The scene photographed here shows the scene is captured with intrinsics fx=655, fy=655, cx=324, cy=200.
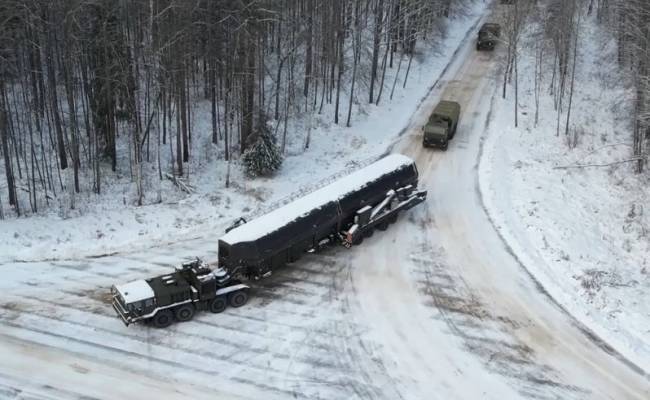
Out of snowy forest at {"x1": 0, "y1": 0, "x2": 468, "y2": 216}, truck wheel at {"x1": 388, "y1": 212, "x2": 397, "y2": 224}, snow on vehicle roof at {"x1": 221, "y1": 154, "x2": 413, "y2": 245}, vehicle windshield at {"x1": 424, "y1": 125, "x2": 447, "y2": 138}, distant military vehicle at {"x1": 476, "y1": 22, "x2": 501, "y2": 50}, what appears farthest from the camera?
distant military vehicle at {"x1": 476, "y1": 22, "x2": 501, "y2": 50}

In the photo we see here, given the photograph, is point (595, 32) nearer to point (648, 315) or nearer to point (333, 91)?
point (333, 91)

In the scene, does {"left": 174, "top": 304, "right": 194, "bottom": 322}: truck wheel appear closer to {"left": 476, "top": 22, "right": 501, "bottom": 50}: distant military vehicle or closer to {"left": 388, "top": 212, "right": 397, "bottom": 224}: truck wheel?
{"left": 388, "top": 212, "right": 397, "bottom": 224}: truck wheel

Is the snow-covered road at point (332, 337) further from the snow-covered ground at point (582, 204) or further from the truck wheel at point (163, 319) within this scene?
the snow-covered ground at point (582, 204)

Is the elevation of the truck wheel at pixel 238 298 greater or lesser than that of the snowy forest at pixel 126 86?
lesser

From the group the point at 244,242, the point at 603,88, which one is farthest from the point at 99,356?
the point at 603,88

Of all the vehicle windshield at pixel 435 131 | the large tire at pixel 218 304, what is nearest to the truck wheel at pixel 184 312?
the large tire at pixel 218 304

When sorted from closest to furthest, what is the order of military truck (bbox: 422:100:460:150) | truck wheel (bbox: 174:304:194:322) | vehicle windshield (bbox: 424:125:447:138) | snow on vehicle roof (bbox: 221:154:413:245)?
truck wheel (bbox: 174:304:194:322) → snow on vehicle roof (bbox: 221:154:413:245) → vehicle windshield (bbox: 424:125:447:138) → military truck (bbox: 422:100:460:150)

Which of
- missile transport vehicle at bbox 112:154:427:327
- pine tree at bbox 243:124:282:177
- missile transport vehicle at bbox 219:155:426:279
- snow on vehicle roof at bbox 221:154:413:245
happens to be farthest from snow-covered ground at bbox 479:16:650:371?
pine tree at bbox 243:124:282:177
